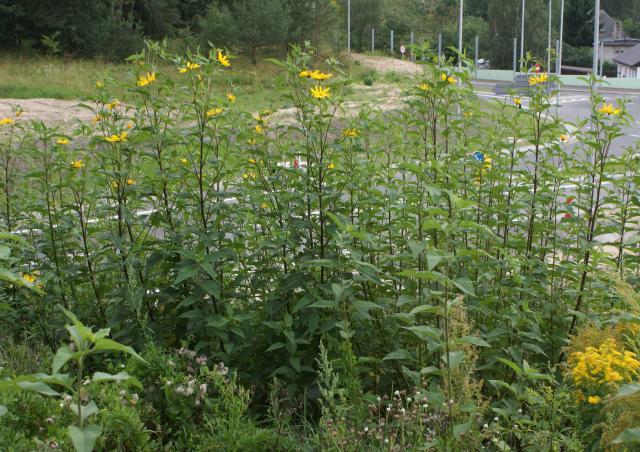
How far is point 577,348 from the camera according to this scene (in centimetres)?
275

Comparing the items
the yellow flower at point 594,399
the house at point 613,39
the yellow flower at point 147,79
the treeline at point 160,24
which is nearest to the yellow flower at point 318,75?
the yellow flower at point 147,79

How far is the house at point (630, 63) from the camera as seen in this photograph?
193 ft

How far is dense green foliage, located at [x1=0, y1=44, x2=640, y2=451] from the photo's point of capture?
2584mm

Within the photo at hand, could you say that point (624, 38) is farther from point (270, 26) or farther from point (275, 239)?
point (275, 239)

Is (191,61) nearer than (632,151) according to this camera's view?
Yes

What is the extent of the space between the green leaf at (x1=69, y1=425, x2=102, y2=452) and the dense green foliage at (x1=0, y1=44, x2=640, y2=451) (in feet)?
2.52

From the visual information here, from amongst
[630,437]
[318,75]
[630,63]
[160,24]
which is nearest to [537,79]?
[318,75]

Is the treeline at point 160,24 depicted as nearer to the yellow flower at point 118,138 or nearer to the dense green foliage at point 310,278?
the dense green foliage at point 310,278

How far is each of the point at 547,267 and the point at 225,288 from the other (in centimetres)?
154

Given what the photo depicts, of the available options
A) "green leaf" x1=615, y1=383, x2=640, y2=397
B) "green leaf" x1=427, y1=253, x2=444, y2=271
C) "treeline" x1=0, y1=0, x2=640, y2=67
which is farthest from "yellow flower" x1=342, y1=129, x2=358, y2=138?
"treeline" x1=0, y1=0, x2=640, y2=67

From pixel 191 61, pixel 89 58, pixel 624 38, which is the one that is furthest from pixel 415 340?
pixel 624 38

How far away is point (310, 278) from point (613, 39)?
79572mm

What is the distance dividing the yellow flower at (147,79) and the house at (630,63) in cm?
6233

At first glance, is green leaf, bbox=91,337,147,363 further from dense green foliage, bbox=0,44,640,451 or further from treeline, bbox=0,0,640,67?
treeline, bbox=0,0,640,67
